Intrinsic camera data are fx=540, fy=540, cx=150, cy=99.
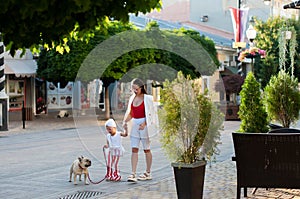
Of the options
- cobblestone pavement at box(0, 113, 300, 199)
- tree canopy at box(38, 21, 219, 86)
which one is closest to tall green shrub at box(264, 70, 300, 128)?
cobblestone pavement at box(0, 113, 300, 199)

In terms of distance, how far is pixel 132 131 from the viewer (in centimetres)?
891

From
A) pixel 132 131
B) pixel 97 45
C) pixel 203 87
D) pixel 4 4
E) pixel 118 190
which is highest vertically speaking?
pixel 97 45

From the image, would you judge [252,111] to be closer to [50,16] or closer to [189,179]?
[189,179]

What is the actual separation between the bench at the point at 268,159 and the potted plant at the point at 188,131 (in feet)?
1.36

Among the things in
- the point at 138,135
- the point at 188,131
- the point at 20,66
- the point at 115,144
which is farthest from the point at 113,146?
the point at 20,66

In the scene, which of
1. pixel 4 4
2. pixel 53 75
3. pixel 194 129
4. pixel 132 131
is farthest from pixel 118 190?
pixel 53 75

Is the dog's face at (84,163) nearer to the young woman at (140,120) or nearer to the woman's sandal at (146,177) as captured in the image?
the young woman at (140,120)

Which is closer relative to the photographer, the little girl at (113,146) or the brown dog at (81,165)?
the brown dog at (81,165)

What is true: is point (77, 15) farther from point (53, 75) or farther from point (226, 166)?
point (53, 75)

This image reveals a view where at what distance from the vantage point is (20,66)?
2891 cm

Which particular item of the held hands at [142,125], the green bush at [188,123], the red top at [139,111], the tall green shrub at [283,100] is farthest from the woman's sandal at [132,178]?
the tall green shrub at [283,100]

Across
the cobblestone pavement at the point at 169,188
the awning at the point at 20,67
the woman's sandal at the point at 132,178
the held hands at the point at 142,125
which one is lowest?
the cobblestone pavement at the point at 169,188

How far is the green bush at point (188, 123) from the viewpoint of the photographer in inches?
257

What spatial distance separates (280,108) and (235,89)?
18732 millimetres
